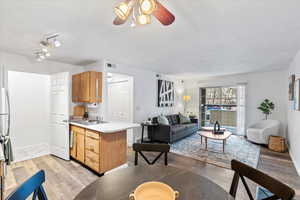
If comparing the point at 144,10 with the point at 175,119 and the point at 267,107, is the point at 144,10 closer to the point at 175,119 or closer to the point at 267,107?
the point at 175,119

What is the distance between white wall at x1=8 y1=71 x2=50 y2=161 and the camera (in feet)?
12.0

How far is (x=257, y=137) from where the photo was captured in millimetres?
4480

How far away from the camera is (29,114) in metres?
3.91

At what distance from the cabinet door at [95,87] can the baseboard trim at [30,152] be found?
6.51ft

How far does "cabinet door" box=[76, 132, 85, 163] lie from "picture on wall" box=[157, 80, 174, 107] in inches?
124

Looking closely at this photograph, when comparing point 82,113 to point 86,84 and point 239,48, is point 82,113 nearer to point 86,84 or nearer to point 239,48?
point 86,84

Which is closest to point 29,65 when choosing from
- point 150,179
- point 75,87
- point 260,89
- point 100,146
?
point 75,87

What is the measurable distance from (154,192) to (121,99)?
412 centimetres

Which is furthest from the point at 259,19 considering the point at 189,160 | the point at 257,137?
the point at 257,137

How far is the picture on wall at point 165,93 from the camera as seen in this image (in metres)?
5.60

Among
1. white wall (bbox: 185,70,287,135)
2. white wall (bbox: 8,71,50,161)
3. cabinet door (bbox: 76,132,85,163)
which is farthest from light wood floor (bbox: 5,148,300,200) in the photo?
white wall (bbox: 185,70,287,135)

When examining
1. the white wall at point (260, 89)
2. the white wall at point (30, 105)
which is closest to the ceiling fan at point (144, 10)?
the white wall at point (30, 105)

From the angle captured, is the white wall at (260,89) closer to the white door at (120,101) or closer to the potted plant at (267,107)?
the potted plant at (267,107)

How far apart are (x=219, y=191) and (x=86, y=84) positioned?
11.0 ft
